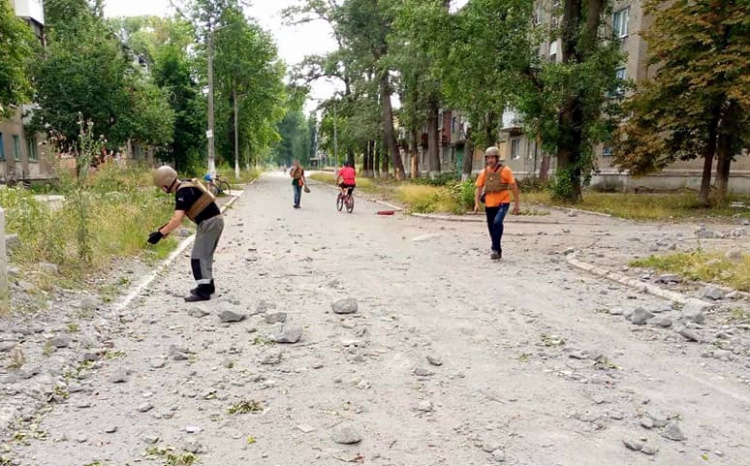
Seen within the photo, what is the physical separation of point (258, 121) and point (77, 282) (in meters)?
48.5

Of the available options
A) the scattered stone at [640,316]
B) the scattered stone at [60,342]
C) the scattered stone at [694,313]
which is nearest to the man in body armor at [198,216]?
the scattered stone at [60,342]

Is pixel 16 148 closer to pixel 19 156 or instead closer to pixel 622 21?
pixel 19 156

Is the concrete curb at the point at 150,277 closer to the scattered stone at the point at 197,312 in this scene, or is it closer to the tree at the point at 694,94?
the scattered stone at the point at 197,312

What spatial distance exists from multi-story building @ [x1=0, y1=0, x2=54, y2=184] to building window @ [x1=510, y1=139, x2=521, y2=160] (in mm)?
32387

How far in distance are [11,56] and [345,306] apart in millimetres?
17969

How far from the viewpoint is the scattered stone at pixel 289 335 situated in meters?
5.15

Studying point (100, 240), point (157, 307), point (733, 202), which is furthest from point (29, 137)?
point (733, 202)

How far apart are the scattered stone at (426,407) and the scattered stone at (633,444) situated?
119 cm

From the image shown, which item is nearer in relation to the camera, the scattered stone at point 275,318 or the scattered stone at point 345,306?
the scattered stone at point 275,318

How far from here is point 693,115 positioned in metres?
17.9

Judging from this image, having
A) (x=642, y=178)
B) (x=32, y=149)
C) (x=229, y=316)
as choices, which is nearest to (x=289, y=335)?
(x=229, y=316)

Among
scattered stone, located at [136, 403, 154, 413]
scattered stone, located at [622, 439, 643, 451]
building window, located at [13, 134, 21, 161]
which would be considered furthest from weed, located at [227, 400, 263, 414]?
building window, located at [13, 134, 21, 161]

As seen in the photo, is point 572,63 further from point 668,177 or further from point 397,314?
point 397,314

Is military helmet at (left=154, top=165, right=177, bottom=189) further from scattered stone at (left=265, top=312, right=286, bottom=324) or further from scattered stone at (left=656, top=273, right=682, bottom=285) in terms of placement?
scattered stone at (left=656, top=273, right=682, bottom=285)
